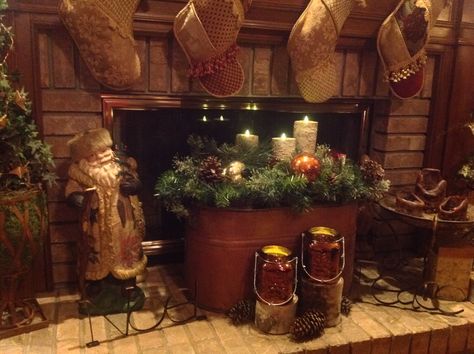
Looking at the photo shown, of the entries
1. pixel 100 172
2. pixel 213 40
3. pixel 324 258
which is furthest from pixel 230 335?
pixel 213 40

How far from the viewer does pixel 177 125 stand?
2.00 meters

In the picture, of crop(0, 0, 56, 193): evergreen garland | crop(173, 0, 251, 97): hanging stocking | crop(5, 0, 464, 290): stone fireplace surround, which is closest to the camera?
crop(0, 0, 56, 193): evergreen garland

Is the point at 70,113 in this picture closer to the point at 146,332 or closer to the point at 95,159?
the point at 95,159

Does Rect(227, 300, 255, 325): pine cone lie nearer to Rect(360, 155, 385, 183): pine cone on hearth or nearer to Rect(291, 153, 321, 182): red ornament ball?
Rect(291, 153, 321, 182): red ornament ball

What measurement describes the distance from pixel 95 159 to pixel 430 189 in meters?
1.33

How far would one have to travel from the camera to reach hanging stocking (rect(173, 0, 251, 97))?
154 cm

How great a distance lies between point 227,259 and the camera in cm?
165

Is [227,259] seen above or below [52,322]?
above

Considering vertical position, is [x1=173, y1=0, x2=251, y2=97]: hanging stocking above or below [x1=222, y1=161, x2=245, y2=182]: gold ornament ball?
above

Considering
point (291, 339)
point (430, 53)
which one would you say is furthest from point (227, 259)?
point (430, 53)

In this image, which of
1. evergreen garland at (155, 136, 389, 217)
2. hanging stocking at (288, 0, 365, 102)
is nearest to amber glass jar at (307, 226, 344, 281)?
evergreen garland at (155, 136, 389, 217)

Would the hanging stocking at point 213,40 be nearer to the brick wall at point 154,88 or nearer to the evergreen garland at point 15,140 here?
the brick wall at point 154,88

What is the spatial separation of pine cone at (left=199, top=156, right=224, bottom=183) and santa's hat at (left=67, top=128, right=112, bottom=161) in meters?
0.35

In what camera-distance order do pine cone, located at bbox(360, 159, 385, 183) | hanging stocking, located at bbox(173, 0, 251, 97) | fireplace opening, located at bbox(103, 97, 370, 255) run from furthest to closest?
fireplace opening, located at bbox(103, 97, 370, 255) < pine cone, located at bbox(360, 159, 385, 183) < hanging stocking, located at bbox(173, 0, 251, 97)
